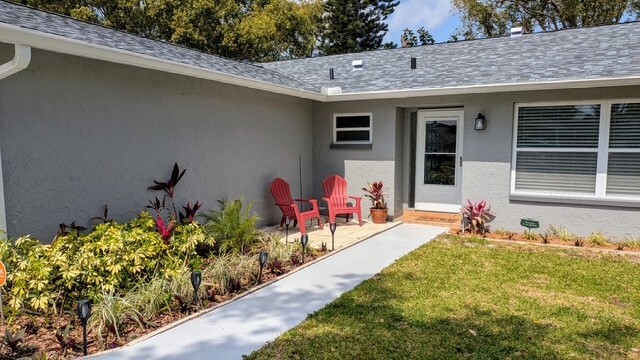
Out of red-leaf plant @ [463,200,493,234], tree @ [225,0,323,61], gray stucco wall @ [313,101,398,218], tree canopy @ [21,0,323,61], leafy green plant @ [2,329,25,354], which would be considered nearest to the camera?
leafy green plant @ [2,329,25,354]

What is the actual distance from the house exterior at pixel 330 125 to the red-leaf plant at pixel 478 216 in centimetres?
17

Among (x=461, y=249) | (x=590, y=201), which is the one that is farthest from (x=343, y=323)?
(x=590, y=201)

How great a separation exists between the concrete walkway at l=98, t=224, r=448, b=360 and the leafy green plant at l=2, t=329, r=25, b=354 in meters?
0.68

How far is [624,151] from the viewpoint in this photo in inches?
271

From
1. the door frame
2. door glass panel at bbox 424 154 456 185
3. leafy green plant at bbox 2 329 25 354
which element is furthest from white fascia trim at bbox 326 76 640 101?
leafy green plant at bbox 2 329 25 354

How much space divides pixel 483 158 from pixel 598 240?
2230 mm

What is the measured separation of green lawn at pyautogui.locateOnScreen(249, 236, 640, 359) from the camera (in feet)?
11.3

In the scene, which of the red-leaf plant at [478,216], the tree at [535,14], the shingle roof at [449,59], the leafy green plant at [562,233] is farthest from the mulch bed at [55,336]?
the tree at [535,14]

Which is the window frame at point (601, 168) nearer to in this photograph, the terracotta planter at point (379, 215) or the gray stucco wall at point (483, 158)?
the gray stucco wall at point (483, 158)

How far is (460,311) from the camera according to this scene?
13.8ft

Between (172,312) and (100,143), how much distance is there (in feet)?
8.17

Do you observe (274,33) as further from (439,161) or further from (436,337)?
(436,337)

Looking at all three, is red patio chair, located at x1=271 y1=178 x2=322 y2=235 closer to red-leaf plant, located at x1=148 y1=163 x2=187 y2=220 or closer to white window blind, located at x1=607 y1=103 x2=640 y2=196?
red-leaf plant, located at x1=148 y1=163 x2=187 y2=220

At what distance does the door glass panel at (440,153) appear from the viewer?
8938 mm
